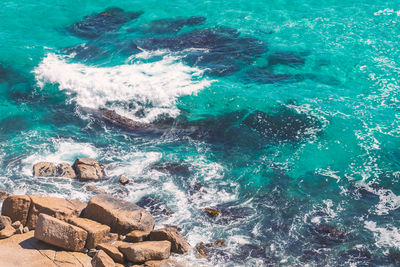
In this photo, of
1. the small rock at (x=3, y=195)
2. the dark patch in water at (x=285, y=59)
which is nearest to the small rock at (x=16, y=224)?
the small rock at (x=3, y=195)

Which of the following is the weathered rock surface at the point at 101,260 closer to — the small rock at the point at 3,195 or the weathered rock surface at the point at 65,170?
the small rock at the point at 3,195

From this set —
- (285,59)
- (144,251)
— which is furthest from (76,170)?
(285,59)

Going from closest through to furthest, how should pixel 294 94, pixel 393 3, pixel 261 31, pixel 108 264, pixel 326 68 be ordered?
pixel 108 264 → pixel 294 94 → pixel 326 68 → pixel 261 31 → pixel 393 3

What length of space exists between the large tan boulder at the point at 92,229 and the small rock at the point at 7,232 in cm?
185

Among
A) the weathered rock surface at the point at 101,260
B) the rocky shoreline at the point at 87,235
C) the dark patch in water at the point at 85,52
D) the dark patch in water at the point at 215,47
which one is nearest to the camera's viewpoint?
the weathered rock surface at the point at 101,260

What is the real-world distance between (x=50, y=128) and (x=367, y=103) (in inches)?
648

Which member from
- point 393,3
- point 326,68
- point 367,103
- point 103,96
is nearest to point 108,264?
point 103,96

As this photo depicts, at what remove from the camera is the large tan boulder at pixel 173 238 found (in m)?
15.6

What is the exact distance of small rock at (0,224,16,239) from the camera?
15.0 meters

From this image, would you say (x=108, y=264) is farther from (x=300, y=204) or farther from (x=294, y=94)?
(x=294, y=94)

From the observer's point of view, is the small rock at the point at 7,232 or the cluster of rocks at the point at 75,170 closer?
the small rock at the point at 7,232

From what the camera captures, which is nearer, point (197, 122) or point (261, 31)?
point (197, 122)

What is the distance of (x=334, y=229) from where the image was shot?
17328mm

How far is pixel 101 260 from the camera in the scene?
45.6 feet
